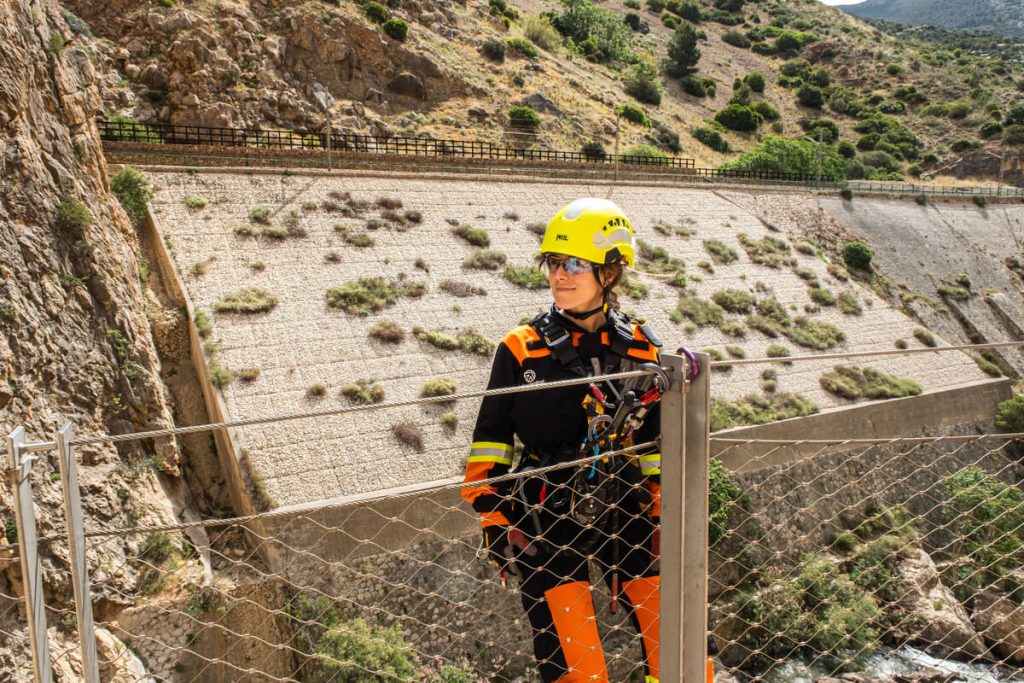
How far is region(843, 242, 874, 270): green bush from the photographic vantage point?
82.5 ft

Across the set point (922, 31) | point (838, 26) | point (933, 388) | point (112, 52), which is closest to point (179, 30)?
point (112, 52)

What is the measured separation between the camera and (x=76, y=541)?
234 cm

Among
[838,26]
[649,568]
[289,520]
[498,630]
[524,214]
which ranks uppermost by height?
[838,26]

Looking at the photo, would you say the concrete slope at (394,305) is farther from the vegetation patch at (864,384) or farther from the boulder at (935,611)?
the boulder at (935,611)

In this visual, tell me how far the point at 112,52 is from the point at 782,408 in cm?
2495

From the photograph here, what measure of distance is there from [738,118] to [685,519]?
170 feet

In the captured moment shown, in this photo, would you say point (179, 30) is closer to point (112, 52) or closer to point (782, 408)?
point (112, 52)

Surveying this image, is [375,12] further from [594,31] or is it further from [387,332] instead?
[594,31]

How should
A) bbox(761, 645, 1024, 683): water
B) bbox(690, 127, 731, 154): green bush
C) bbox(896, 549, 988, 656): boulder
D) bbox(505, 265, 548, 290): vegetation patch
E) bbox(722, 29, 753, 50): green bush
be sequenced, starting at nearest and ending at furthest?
bbox(761, 645, 1024, 683): water, bbox(896, 549, 988, 656): boulder, bbox(505, 265, 548, 290): vegetation patch, bbox(690, 127, 731, 154): green bush, bbox(722, 29, 753, 50): green bush

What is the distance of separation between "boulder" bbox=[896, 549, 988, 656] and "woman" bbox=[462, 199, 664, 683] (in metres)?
10.2

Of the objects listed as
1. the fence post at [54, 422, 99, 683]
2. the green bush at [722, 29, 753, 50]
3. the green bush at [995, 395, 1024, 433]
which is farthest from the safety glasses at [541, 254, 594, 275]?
the green bush at [722, 29, 753, 50]

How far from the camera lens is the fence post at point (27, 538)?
88.5 inches

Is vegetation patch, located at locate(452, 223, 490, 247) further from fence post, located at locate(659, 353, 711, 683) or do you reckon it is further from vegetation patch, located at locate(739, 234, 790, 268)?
fence post, located at locate(659, 353, 711, 683)

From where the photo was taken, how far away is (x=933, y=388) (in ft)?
62.5
